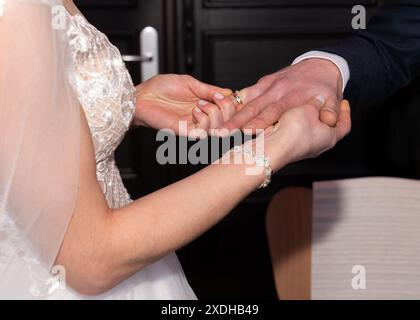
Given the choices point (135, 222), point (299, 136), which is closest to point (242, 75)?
point (299, 136)

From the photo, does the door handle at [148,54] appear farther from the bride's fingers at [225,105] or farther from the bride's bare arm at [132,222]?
the bride's bare arm at [132,222]

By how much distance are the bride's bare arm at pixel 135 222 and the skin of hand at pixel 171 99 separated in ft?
1.22

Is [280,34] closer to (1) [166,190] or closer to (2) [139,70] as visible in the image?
(2) [139,70]

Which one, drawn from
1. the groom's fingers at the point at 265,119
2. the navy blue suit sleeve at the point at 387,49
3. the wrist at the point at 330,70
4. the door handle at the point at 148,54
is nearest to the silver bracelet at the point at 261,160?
the groom's fingers at the point at 265,119

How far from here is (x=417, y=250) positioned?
1752 mm

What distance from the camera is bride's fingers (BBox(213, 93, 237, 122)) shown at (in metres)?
1.43

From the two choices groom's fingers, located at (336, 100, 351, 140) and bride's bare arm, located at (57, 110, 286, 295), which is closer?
bride's bare arm, located at (57, 110, 286, 295)

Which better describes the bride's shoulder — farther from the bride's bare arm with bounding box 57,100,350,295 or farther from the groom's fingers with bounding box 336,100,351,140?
the groom's fingers with bounding box 336,100,351,140

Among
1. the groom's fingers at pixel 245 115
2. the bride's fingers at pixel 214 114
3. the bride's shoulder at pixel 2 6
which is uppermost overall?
the bride's shoulder at pixel 2 6

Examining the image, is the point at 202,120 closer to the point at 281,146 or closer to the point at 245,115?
the point at 245,115

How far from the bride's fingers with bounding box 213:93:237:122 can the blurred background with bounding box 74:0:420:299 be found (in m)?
1.96

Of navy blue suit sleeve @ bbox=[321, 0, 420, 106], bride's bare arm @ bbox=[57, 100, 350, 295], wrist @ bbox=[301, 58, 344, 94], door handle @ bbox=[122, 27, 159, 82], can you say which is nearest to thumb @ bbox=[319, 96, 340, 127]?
bride's bare arm @ bbox=[57, 100, 350, 295]

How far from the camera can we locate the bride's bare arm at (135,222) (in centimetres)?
102
